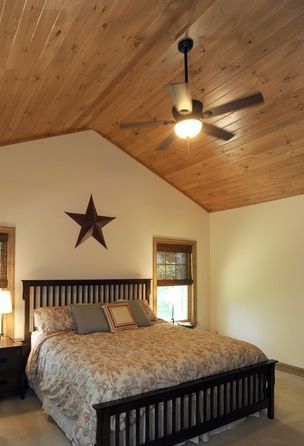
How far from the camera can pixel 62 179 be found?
4.82 meters

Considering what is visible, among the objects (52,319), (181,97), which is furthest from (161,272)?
(181,97)

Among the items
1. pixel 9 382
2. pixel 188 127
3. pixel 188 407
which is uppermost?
pixel 188 127

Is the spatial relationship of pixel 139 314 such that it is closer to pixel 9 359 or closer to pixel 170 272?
pixel 170 272

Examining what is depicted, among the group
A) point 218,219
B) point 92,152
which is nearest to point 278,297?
point 218,219

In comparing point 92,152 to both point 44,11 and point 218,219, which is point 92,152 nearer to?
point 218,219

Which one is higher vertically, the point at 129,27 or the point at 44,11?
the point at 129,27

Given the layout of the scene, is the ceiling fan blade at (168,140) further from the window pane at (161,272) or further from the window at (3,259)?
the window pane at (161,272)

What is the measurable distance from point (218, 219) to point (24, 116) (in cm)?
373

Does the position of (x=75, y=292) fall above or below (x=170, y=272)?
below

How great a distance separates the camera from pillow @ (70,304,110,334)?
398cm

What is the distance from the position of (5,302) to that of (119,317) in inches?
52.4

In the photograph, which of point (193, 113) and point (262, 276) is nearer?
point (193, 113)

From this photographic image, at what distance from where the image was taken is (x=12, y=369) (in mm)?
3746

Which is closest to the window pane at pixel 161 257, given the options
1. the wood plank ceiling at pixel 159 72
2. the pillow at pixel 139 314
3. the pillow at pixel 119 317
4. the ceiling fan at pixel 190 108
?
the pillow at pixel 139 314
